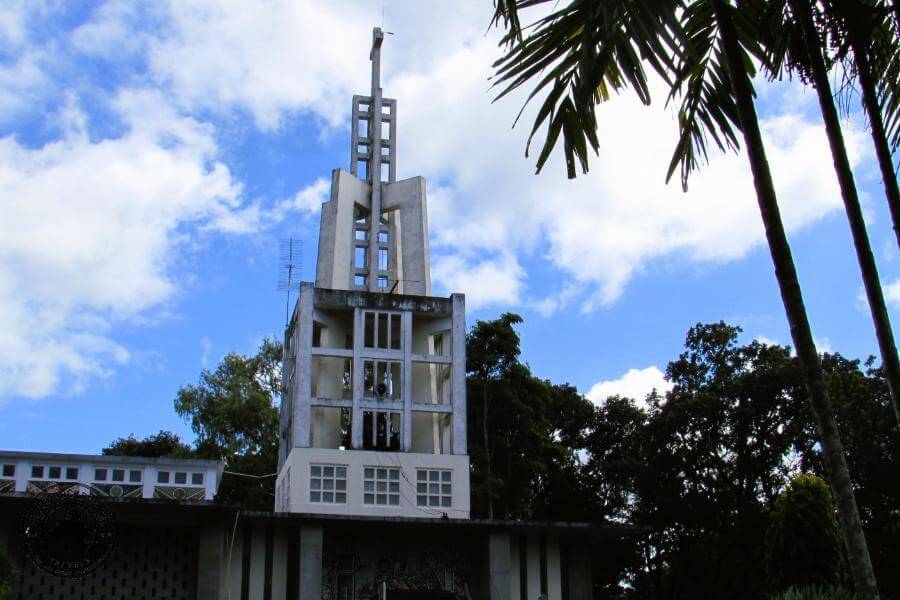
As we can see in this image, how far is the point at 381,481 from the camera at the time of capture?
30.8 meters

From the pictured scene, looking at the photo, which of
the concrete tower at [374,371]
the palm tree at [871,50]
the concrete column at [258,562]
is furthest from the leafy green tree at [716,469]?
the palm tree at [871,50]

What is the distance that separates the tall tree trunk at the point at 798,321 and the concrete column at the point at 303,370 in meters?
24.1

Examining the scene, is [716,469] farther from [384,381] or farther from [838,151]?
[838,151]

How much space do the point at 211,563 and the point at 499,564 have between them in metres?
7.70

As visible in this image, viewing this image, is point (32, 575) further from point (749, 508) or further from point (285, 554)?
point (749, 508)

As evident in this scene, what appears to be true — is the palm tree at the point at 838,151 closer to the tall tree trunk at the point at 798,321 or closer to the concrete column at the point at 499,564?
the tall tree trunk at the point at 798,321

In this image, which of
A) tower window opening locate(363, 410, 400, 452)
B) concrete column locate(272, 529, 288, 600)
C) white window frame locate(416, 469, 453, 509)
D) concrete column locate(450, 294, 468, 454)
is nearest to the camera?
concrete column locate(272, 529, 288, 600)

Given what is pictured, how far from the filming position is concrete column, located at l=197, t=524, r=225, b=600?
23.8 meters

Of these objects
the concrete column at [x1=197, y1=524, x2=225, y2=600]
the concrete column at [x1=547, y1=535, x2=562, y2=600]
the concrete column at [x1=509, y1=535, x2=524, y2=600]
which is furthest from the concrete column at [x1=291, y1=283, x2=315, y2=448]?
the concrete column at [x1=547, y1=535, x2=562, y2=600]

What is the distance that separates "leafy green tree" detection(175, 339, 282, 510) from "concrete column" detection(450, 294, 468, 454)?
12755 millimetres

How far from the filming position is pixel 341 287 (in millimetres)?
35406

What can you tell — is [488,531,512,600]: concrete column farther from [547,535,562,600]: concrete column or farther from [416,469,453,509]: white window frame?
[416,469,453,509]: white window frame

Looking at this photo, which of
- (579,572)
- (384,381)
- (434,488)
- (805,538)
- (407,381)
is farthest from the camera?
(384,381)

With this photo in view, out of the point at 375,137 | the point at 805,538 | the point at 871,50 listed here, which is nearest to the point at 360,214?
the point at 375,137
